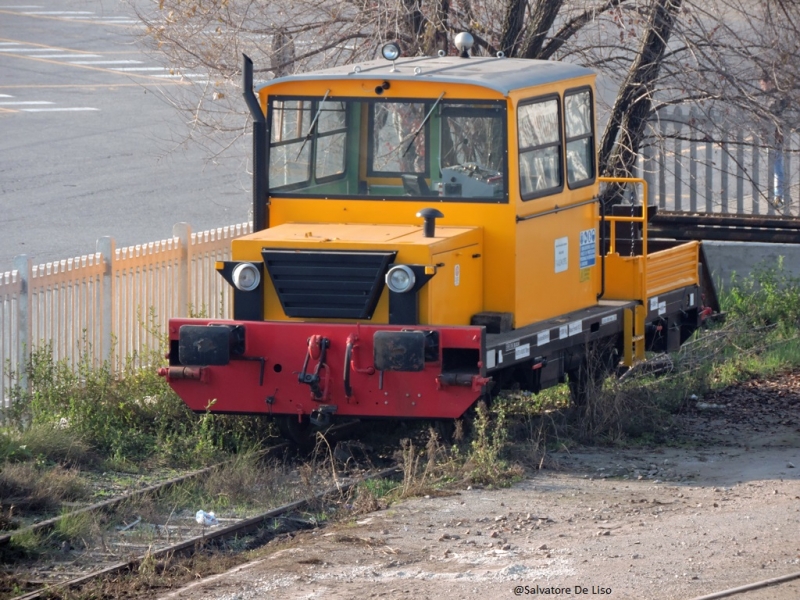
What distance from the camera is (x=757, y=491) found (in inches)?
309

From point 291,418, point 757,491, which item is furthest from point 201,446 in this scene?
point 757,491

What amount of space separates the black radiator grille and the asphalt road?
533cm

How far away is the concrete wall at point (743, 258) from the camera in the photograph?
45.4 ft

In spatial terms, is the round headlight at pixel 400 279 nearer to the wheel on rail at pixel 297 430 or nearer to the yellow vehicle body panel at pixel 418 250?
the yellow vehicle body panel at pixel 418 250

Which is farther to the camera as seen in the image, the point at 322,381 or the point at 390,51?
the point at 390,51

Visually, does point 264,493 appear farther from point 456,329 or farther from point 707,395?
point 707,395

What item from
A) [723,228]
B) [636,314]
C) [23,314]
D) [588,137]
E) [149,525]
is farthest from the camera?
[723,228]

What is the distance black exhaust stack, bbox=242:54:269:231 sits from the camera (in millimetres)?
8727

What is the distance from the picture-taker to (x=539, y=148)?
29.5ft

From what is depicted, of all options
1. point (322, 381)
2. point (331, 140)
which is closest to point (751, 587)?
point (322, 381)

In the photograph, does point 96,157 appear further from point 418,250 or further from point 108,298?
point 418,250

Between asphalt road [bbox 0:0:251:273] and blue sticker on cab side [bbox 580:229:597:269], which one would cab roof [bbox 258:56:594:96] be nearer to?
blue sticker on cab side [bbox 580:229:597:269]

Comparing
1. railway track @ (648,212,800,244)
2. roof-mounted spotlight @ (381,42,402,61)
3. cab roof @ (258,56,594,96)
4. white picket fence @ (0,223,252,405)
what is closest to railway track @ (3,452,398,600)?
white picket fence @ (0,223,252,405)

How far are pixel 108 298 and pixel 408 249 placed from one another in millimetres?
3409
